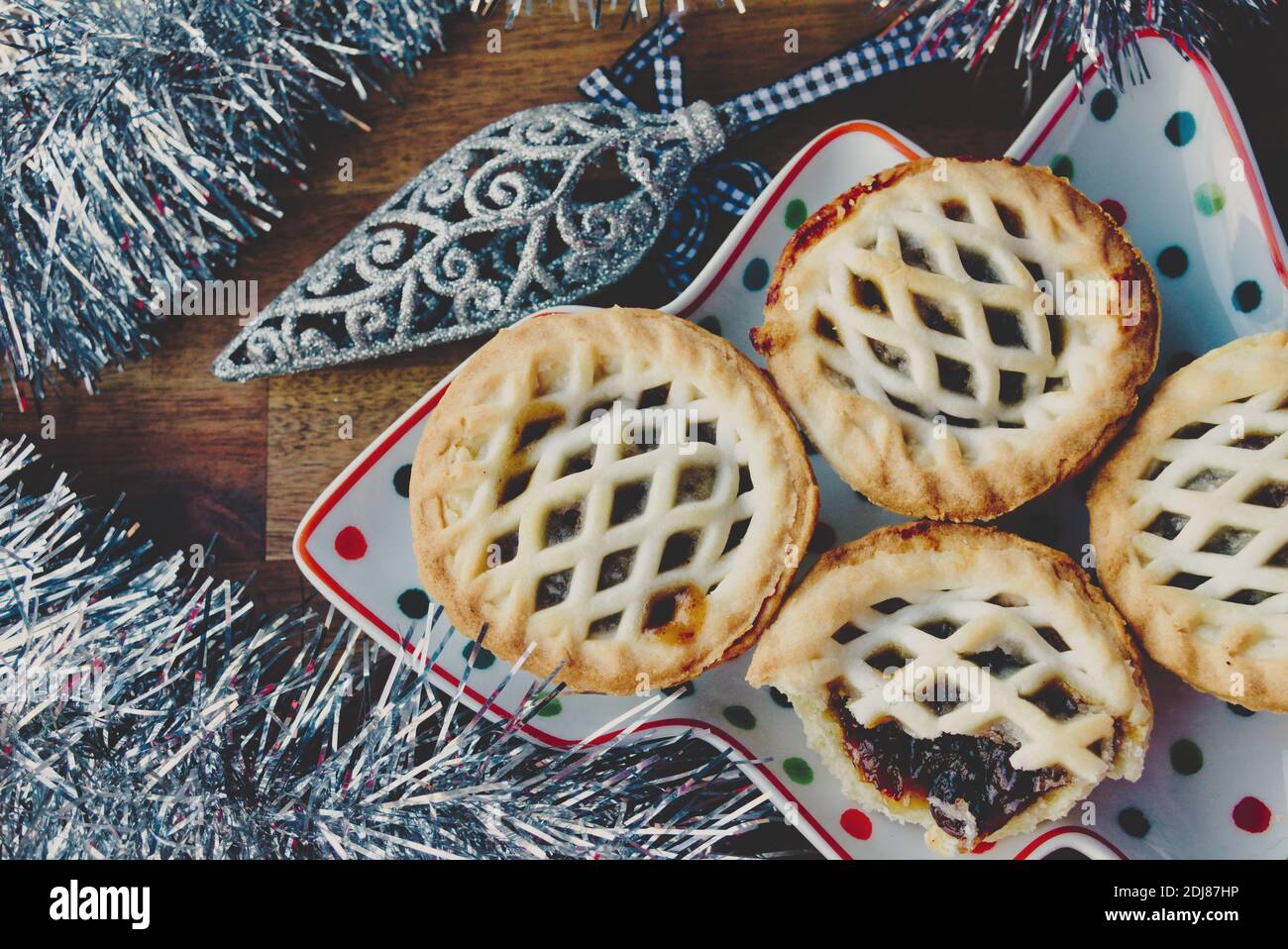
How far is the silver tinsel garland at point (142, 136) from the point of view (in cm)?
136

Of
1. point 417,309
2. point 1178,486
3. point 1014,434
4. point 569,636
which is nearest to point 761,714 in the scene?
point 569,636

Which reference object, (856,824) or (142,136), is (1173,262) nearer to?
(856,824)

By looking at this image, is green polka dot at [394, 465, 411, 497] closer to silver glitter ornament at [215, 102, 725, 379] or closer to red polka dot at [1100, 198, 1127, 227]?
silver glitter ornament at [215, 102, 725, 379]

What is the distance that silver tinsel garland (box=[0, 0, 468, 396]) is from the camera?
136 cm

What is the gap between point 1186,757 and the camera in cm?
147

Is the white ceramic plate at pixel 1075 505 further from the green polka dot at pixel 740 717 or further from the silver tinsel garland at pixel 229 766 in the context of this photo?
the silver tinsel garland at pixel 229 766

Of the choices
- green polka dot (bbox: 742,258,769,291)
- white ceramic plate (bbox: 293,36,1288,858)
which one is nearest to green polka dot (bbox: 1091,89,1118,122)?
white ceramic plate (bbox: 293,36,1288,858)

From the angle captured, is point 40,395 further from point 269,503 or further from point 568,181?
point 568,181

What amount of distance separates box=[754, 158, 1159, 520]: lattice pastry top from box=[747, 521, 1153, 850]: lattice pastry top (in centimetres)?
8

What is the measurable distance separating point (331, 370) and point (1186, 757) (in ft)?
4.55

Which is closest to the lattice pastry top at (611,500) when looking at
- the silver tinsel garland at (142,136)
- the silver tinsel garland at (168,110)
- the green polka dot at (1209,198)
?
the silver tinsel garland at (168,110)

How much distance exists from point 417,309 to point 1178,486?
1.07 meters

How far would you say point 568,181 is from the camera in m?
1.54

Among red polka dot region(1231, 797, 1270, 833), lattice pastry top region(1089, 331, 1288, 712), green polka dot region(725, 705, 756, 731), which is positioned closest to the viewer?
lattice pastry top region(1089, 331, 1288, 712)
